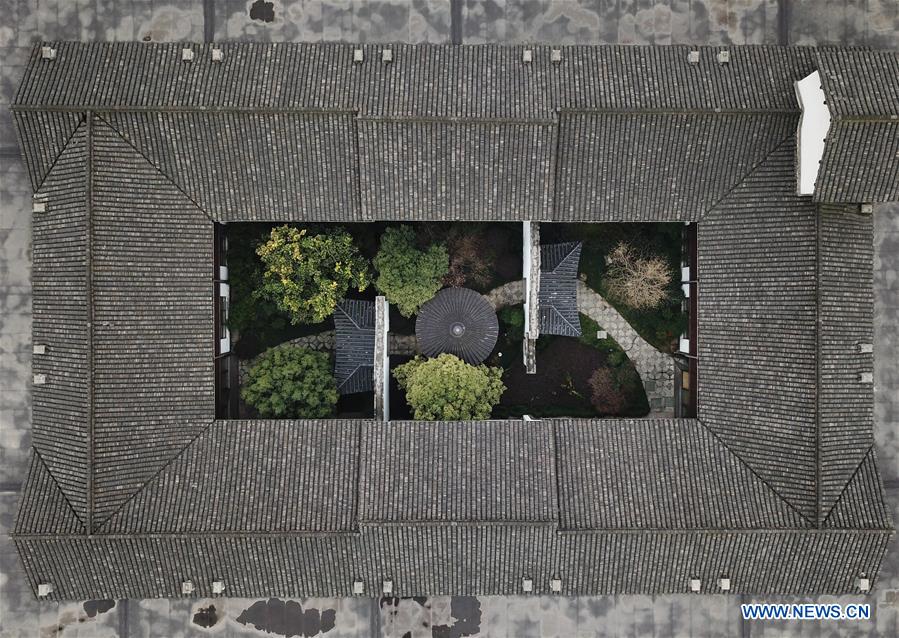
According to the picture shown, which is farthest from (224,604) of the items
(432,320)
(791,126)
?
(791,126)

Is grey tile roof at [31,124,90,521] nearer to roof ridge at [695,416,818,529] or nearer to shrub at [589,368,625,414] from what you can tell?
shrub at [589,368,625,414]

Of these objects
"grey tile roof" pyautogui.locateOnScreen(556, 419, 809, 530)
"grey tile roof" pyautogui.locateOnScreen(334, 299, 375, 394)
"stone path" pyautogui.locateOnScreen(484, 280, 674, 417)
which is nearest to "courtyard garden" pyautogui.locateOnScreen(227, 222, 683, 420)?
"stone path" pyautogui.locateOnScreen(484, 280, 674, 417)

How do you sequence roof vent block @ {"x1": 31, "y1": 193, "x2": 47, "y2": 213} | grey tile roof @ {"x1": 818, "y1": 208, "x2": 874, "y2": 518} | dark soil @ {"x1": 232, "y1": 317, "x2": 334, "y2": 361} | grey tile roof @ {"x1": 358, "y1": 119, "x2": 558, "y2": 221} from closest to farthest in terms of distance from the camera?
grey tile roof @ {"x1": 358, "y1": 119, "x2": 558, "y2": 221}
grey tile roof @ {"x1": 818, "y1": 208, "x2": 874, "y2": 518}
roof vent block @ {"x1": 31, "y1": 193, "x2": 47, "y2": 213}
dark soil @ {"x1": 232, "y1": 317, "x2": 334, "y2": 361}

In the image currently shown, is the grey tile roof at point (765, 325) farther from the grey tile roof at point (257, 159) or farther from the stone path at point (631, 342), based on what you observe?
the grey tile roof at point (257, 159)

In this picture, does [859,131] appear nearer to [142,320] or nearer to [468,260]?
[468,260]

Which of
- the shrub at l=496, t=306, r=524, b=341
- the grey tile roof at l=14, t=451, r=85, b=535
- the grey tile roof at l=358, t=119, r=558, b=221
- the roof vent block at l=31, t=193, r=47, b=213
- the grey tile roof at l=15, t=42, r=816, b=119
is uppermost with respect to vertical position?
the grey tile roof at l=15, t=42, r=816, b=119

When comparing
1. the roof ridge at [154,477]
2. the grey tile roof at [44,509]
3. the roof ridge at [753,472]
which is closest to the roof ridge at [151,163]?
the roof ridge at [154,477]

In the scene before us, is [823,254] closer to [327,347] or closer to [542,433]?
[542,433]
